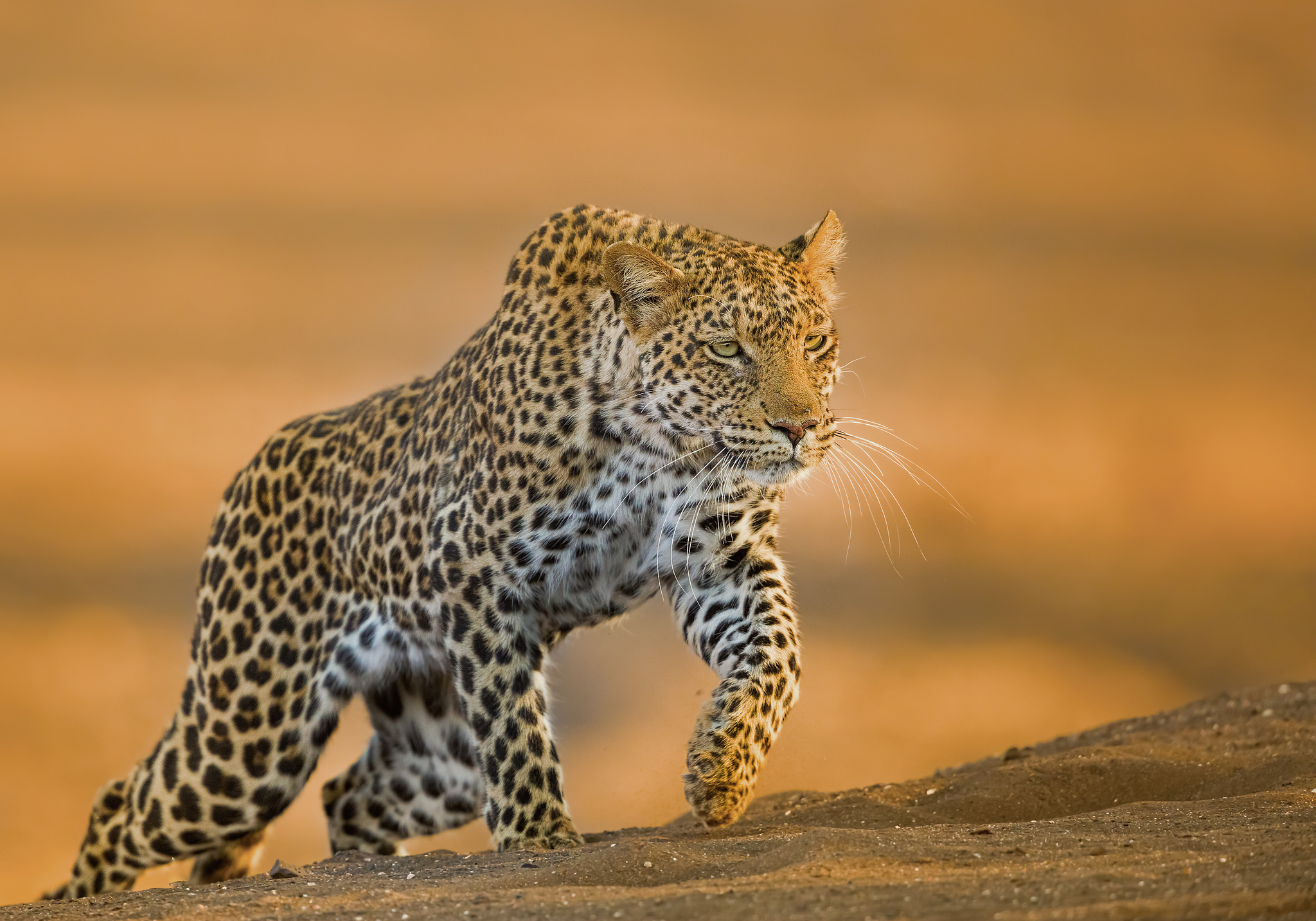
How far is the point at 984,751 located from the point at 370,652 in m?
8.49

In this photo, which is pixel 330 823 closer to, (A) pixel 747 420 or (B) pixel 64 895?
(B) pixel 64 895

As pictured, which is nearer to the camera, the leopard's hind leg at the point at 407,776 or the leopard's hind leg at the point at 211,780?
the leopard's hind leg at the point at 211,780

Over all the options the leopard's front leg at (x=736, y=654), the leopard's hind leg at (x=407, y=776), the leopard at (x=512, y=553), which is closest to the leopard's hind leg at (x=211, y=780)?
the leopard at (x=512, y=553)

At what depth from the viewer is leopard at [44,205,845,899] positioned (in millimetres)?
6102

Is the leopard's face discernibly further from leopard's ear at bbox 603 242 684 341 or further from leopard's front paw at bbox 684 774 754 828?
leopard's front paw at bbox 684 774 754 828

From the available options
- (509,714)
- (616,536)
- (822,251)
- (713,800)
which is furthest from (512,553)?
(822,251)

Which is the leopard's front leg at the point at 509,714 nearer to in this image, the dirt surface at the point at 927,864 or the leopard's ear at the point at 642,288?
the dirt surface at the point at 927,864

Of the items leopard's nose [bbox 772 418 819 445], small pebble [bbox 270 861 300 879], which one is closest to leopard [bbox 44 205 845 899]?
leopard's nose [bbox 772 418 819 445]

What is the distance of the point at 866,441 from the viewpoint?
6.39 m

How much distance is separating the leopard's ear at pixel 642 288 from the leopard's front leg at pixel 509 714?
1.24 meters

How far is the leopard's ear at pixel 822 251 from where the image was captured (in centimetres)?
680

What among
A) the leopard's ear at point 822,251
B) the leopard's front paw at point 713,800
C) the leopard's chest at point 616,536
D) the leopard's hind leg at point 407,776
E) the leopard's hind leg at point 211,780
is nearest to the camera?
the leopard's front paw at point 713,800

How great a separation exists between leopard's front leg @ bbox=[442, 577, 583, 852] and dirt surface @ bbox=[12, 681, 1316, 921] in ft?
1.12

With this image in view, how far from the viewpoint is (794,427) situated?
5.95 m
